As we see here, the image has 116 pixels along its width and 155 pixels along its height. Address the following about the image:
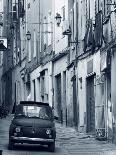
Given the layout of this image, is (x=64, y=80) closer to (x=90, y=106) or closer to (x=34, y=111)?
(x=90, y=106)

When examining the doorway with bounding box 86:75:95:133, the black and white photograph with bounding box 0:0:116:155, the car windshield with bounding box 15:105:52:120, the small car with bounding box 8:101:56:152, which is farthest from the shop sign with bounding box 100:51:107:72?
the small car with bounding box 8:101:56:152

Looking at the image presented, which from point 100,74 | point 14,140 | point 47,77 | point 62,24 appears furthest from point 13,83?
point 14,140

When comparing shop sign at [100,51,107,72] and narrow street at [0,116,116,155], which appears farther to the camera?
shop sign at [100,51,107,72]

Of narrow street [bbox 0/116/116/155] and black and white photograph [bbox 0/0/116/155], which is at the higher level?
black and white photograph [bbox 0/0/116/155]

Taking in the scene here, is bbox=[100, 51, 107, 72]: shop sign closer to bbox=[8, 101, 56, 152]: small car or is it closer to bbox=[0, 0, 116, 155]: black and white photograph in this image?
bbox=[0, 0, 116, 155]: black and white photograph

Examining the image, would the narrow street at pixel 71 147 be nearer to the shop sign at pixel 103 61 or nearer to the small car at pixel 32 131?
the small car at pixel 32 131

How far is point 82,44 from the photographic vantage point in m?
27.7

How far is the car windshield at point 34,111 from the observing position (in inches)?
803

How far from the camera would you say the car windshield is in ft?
66.9

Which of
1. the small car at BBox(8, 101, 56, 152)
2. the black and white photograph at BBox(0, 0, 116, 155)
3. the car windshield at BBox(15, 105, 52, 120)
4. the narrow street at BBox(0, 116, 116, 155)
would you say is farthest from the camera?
the car windshield at BBox(15, 105, 52, 120)

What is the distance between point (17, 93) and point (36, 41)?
9.12m

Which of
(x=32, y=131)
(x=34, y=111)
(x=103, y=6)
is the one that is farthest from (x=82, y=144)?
(x=103, y=6)

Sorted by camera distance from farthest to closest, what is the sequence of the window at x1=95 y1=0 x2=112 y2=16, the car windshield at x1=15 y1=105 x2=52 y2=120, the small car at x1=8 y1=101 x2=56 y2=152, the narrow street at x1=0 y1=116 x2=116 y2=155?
1. the window at x1=95 y1=0 x2=112 y2=16
2. the car windshield at x1=15 y1=105 x2=52 y2=120
3. the small car at x1=8 y1=101 x2=56 y2=152
4. the narrow street at x1=0 y1=116 x2=116 y2=155

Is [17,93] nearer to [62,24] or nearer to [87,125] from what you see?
[62,24]
